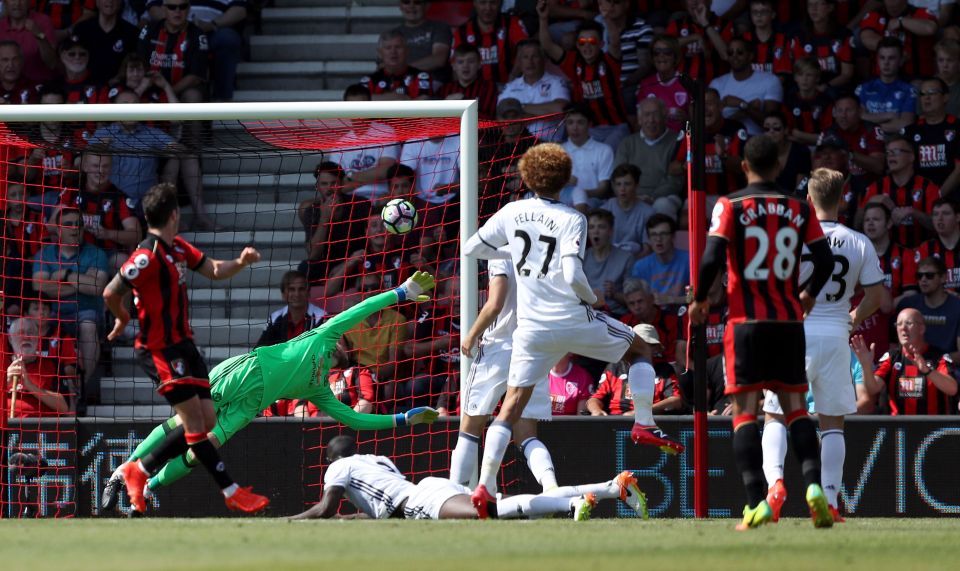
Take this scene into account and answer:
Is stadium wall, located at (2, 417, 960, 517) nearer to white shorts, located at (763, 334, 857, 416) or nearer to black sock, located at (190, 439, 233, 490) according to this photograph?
white shorts, located at (763, 334, 857, 416)

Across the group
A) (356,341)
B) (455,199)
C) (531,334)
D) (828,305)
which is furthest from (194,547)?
(455,199)

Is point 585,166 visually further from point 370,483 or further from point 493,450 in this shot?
point 493,450

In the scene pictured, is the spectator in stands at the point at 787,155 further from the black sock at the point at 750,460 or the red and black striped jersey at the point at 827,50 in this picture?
the black sock at the point at 750,460

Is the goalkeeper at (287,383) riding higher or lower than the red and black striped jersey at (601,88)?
lower

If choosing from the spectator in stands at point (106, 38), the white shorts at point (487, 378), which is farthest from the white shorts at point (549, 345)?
the spectator in stands at point (106, 38)

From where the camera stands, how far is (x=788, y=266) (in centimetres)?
722

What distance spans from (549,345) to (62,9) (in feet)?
30.4

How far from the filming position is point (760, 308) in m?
7.15

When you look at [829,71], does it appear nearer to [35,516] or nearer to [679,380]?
[679,380]

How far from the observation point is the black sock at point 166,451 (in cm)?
831

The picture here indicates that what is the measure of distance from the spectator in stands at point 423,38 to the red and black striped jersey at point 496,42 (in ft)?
0.59

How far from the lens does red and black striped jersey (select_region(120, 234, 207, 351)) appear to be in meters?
8.00

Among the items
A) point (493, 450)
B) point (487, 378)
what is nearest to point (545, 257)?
point (487, 378)

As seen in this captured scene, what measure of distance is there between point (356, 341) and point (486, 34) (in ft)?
14.1
